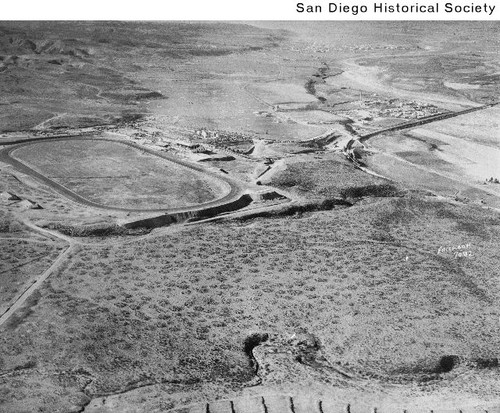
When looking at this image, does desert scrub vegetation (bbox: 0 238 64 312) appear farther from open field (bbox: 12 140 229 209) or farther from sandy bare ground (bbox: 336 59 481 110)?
sandy bare ground (bbox: 336 59 481 110)

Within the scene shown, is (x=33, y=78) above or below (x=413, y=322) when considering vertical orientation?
above

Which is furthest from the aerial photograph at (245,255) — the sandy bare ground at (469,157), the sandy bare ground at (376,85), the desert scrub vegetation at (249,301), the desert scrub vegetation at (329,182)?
the sandy bare ground at (376,85)

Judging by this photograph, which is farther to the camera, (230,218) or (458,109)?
(458,109)

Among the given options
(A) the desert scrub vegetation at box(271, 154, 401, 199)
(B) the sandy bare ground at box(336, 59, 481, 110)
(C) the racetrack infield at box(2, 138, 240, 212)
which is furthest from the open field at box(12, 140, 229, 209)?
(B) the sandy bare ground at box(336, 59, 481, 110)

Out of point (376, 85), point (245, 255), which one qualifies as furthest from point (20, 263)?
point (376, 85)

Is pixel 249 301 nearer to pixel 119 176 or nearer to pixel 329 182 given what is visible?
pixel 329 182

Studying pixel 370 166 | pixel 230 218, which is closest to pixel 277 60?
pixel 370 166

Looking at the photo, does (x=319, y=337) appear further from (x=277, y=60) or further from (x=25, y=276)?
(x=277, y=60)
